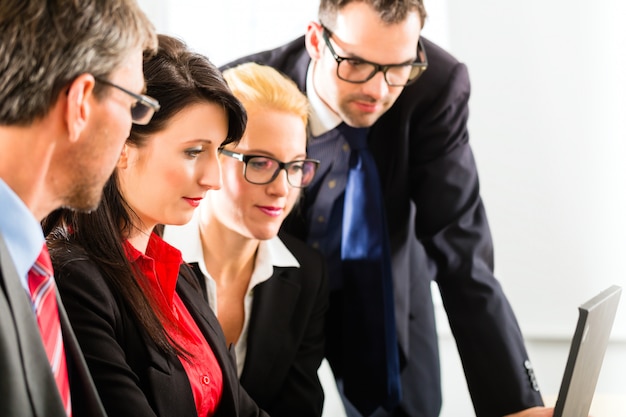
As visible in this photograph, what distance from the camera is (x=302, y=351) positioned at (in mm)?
2336

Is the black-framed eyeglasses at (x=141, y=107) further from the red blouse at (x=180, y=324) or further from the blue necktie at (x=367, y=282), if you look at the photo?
the blue necktie at (x=367, y=282)

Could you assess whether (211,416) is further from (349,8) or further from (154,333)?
(349,8)

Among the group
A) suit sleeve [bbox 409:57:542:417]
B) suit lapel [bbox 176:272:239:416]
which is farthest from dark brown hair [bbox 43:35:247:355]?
suit sleeve [bbox 409:57:542:417]

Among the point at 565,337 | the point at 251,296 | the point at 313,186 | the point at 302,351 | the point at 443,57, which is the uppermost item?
the point at 443,57

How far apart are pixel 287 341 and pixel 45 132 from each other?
4.02 ft

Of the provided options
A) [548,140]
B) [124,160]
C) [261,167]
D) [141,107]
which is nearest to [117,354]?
[124,160]

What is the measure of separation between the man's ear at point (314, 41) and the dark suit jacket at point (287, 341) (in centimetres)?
51

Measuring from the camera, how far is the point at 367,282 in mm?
2537

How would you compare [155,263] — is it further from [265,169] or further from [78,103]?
[78,103]

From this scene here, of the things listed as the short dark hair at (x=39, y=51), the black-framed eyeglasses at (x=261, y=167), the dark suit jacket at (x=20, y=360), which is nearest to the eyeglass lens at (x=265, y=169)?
the black-framed eyeglasses at (x=261, y=167)

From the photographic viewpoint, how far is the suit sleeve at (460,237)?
2.42 meters

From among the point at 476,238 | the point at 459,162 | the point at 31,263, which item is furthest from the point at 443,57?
the point at 31,263

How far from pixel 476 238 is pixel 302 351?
0.60m

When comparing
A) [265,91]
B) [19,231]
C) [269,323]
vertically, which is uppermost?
[265,91]
